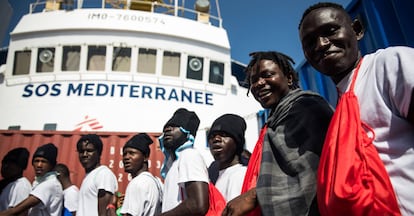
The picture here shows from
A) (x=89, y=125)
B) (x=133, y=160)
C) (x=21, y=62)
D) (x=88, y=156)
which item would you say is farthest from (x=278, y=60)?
(x=21, y=62)

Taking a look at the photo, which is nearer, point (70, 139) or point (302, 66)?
point (302, 66)

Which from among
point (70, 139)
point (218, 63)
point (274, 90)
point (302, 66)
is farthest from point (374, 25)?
point (218, 63)

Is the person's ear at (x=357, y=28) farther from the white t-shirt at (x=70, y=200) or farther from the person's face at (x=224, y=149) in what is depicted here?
the white t-shirt at (x=70, y=200)

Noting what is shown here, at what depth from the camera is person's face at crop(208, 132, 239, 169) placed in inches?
85.5

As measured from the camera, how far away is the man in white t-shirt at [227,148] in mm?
2039

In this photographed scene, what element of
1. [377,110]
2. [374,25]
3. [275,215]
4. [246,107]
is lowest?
[275,215]

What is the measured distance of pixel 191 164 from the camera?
1.76 meters

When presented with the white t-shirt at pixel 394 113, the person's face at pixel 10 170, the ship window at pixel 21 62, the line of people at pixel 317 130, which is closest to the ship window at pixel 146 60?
the ship window at pixel 21 62

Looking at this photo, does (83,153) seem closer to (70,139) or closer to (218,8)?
(70,139)

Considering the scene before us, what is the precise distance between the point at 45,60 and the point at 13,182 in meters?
6.12

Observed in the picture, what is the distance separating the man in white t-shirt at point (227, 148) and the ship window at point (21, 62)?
313 inches

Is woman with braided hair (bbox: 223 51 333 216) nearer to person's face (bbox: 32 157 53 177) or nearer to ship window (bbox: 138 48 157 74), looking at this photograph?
person's face (bbox: 32 157 53 177)

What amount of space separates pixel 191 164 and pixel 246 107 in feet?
25.2

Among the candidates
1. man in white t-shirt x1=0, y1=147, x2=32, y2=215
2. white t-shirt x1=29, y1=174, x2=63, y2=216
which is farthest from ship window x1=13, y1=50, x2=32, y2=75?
white t-shirt x1=29, y1=174, x2=63, y2=216
